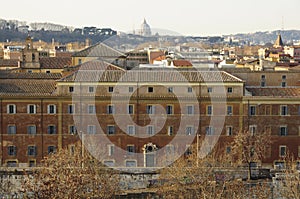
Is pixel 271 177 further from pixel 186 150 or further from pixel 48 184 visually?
pixel 48 184

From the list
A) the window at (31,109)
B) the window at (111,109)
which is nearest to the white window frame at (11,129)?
the window at (31,109)

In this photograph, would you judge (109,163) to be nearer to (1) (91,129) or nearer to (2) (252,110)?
(1) (91,129)

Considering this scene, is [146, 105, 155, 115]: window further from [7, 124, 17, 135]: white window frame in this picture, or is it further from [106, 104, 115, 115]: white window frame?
[7, 124, 17, 135]: white window frame

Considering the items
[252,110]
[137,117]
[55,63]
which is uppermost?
[55,63]

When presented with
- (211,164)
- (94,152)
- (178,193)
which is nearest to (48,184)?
(178,193)

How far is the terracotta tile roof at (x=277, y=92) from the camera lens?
34.1m

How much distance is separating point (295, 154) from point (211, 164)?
285 inches

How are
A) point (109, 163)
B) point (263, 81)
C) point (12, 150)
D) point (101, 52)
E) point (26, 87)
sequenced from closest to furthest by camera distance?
point (109, 163) < point (12, 150) < point (26, 87) < point (263, 81) < point (101, 52)

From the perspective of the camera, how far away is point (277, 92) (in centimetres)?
3428

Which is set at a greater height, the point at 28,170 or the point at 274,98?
the point at 274,98

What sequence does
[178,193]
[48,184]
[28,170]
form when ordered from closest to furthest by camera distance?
[48,184]
[178,193]
[28,170]

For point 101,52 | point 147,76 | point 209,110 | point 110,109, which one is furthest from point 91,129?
point 101,52

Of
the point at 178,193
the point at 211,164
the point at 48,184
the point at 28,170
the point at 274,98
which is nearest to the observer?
the point at 48,184

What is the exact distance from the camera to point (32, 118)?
33.8m
